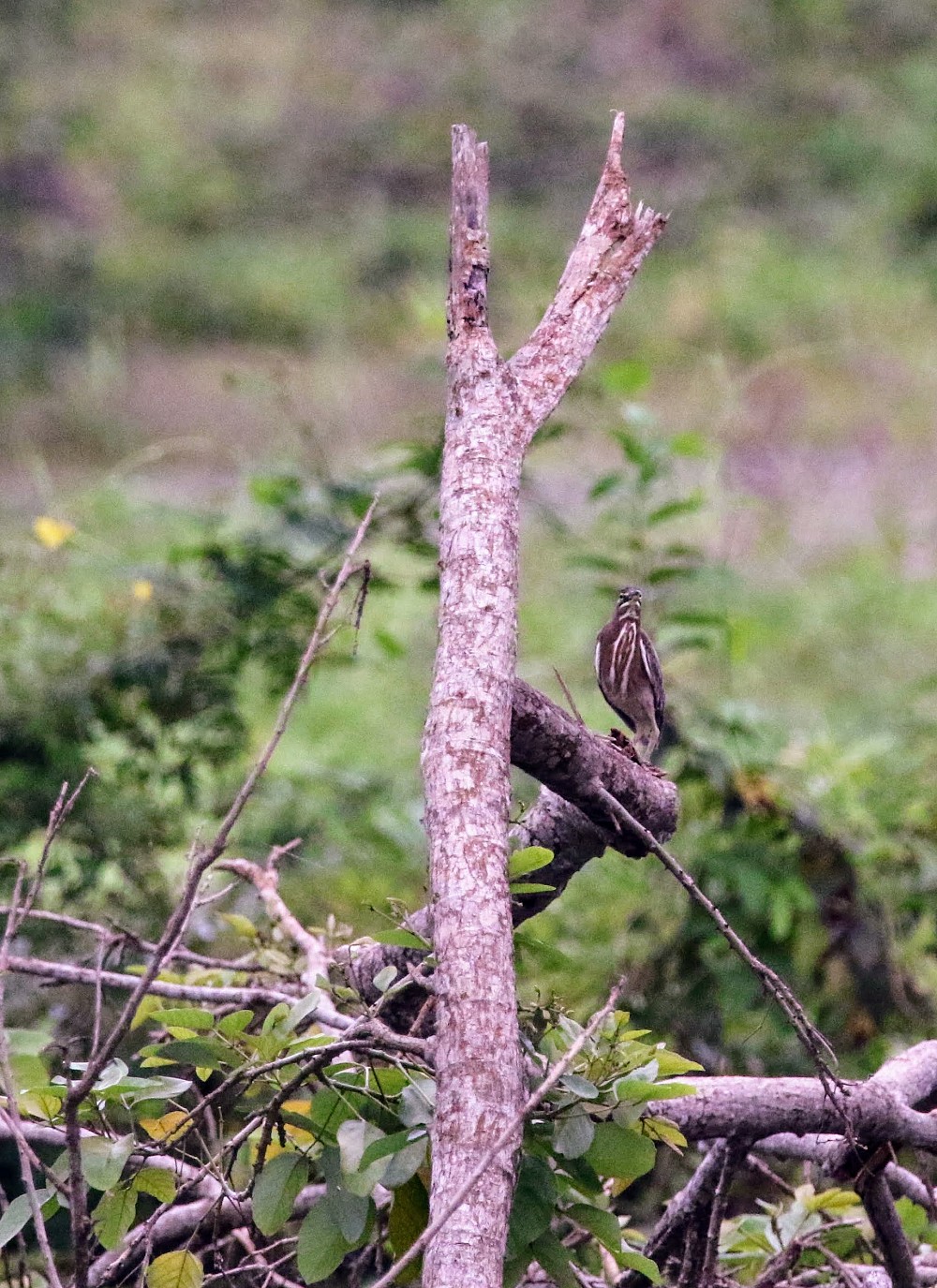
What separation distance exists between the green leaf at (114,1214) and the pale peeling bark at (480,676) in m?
0.42

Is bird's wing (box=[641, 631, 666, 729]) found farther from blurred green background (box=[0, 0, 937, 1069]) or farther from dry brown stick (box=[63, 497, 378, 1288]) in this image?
dry brown stick (box=[63, 497, 378, 1288])

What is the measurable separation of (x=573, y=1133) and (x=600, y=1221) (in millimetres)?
107

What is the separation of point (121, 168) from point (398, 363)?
451 cm

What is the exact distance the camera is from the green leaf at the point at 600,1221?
1.58 metres

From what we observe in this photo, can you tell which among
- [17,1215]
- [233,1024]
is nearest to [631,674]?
[233,1024]

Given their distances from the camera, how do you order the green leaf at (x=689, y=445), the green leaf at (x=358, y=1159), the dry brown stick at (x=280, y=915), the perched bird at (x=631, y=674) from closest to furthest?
the green leaf at (x=358, y=1159)
the dry brown stick at (x=280, y=915)
the perched bird at (x=631, y=674)
the green leaf at (x=689, y=445)

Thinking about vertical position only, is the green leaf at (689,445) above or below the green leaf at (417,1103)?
above

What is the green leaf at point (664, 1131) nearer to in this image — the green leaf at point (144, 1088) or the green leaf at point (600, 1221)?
the green leaf at point (600, 1221)

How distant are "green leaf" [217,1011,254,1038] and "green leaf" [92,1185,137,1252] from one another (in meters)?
0.18

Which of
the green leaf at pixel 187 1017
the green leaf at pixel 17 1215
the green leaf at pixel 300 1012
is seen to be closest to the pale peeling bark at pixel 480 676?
the green leaf at pixel 300 1012

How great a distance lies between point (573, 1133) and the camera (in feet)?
5.10

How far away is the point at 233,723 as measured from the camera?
358cm

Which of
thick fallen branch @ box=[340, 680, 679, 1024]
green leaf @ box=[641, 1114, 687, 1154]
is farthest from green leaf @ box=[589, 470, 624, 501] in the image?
green leaf @ box=[641, 1114, 687, 1154]

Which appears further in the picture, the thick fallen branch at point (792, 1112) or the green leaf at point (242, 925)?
the green leaf at point (242, 925)
